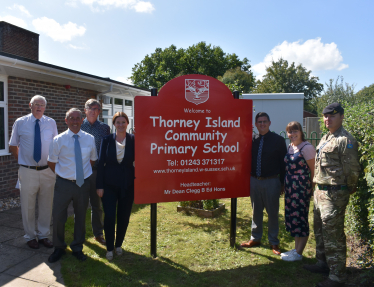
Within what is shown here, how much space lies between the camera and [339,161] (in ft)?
9.43

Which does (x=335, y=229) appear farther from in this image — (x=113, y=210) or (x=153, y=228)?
(x=113, y=210)

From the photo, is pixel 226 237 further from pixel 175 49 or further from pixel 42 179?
pixel 175 49

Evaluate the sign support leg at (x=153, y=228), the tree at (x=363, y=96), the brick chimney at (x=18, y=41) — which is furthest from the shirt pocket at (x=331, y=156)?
the brick chimney at (x=18, y=41)

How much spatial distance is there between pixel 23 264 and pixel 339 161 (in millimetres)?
3773

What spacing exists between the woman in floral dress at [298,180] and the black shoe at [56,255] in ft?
9.48

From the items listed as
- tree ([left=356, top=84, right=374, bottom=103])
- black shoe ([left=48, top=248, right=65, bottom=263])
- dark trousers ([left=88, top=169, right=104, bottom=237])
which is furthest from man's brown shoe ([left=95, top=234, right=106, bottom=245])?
tree ([left=356, top=84, right=374, bottom=103])

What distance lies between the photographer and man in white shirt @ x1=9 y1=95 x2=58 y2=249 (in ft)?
12.2

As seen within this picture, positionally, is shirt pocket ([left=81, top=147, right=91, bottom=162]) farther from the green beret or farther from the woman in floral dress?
the green beret

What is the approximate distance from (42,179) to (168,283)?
2.16m

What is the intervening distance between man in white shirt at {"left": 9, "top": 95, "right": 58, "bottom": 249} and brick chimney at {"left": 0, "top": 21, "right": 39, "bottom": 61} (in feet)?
34.0

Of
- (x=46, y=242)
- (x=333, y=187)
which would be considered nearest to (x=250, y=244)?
(x=333, y=187)

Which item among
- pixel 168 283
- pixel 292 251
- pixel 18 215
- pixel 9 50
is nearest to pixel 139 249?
pixel 168 283

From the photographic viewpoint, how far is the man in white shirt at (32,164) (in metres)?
3.71

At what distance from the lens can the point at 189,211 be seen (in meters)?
5.55
